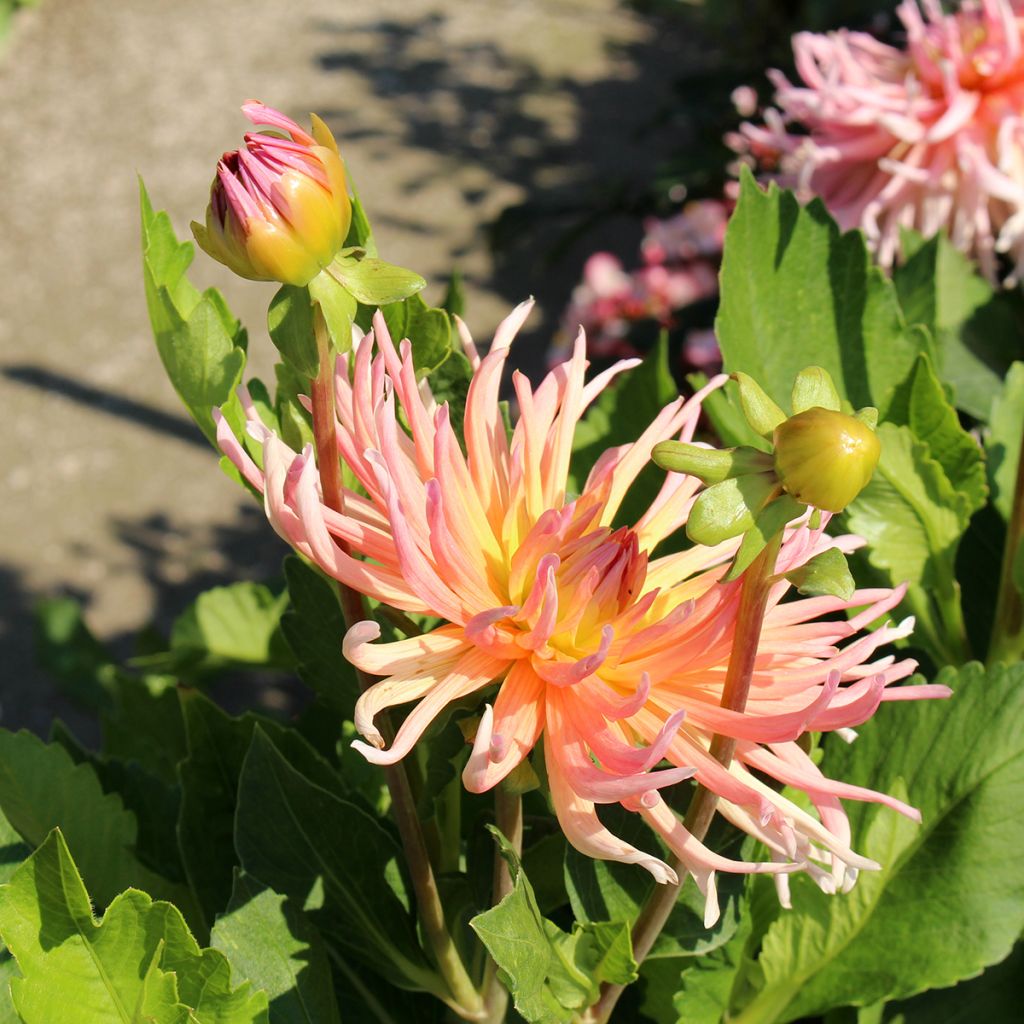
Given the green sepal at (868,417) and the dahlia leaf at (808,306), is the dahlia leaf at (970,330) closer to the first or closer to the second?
the dahlia leaf at (808,306)

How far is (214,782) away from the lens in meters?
0.86

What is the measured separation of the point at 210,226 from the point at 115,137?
374cm

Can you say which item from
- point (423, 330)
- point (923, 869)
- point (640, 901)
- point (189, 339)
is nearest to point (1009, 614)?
point (923, 869)

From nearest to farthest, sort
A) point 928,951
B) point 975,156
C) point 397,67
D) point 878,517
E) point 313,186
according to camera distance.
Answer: point 313,186
point 928,951
point 878,517
point 975,156
point 397,67

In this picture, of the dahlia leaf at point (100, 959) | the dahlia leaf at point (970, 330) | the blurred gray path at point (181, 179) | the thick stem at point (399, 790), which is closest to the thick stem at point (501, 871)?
the thick stem at point (399, 790)

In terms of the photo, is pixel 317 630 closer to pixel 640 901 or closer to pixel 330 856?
pixel 330 856

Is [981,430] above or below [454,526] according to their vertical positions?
below

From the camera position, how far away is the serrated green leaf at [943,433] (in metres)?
0.89

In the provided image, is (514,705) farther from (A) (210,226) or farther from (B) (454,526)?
(A) (210,226)

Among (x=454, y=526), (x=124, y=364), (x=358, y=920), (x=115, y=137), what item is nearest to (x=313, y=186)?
(x=454, y=526)

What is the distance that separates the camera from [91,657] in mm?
1965

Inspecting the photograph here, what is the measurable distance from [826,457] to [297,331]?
0.22 metres

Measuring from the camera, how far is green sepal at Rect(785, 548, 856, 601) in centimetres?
47

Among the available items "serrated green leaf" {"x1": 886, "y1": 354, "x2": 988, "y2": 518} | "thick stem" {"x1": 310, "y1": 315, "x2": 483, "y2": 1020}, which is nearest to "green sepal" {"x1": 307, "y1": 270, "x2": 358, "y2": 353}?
"thick stem" {"x1": 310, "y1": 315, "x2": 483, "y2": 1020}
